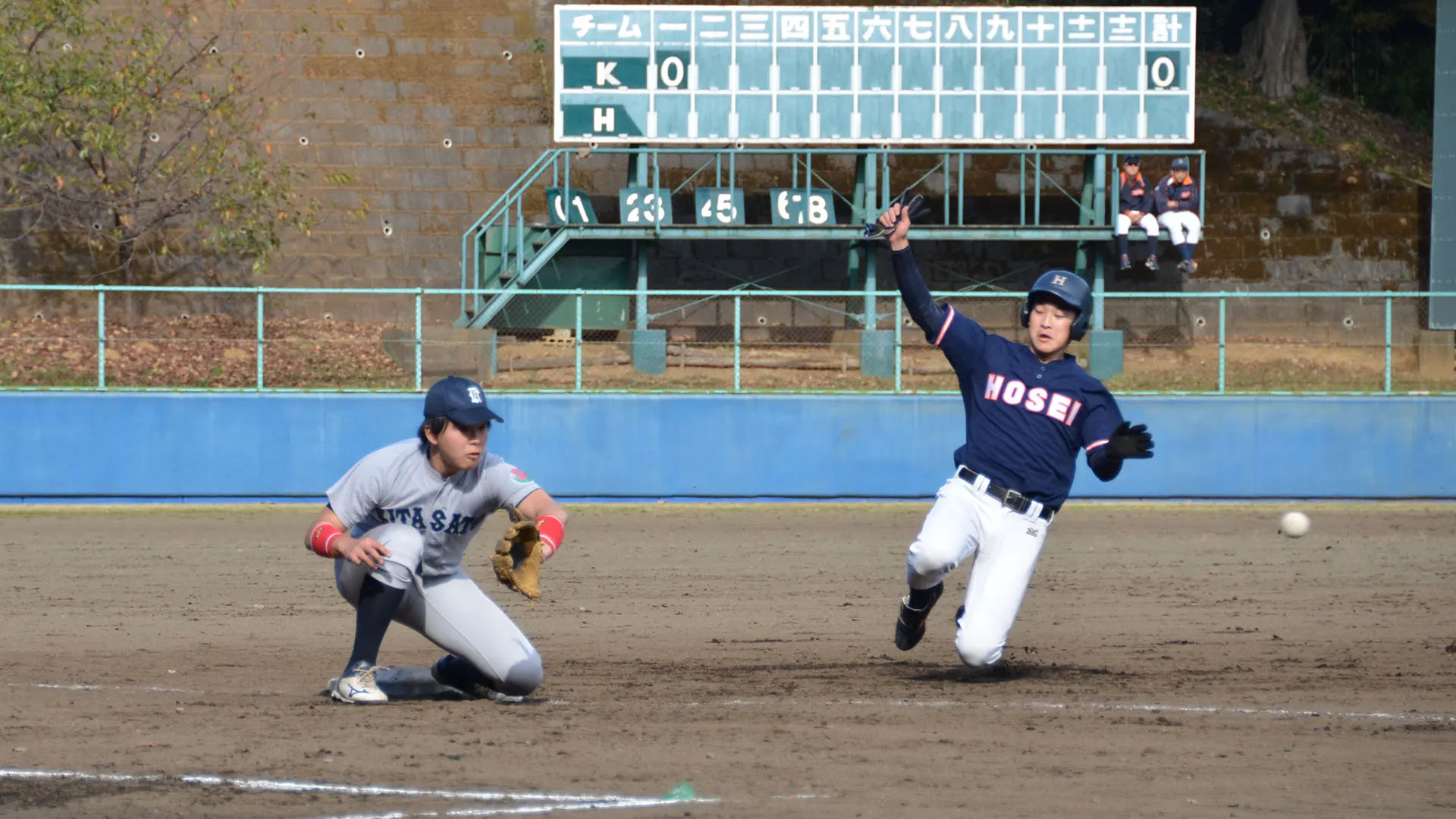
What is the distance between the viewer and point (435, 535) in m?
6.22

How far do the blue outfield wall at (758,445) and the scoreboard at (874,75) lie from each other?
5.56m

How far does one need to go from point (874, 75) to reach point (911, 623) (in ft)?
47.4

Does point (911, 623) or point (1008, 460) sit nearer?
point (1008, 460)

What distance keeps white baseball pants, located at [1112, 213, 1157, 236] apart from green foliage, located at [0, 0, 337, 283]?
36.7ft

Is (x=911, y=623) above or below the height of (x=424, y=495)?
below

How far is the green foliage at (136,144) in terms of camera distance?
66.4 ft

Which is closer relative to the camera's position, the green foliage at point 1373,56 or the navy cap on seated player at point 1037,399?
the navy cap on seated player at point 1037,399

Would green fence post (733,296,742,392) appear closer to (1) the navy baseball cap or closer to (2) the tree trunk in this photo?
(1) the navy baseball cap

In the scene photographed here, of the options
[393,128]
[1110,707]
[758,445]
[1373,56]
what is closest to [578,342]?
[758,445]

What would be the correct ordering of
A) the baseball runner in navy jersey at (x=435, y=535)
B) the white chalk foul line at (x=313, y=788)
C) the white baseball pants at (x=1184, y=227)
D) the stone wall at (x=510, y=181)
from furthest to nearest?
1. the stone wall at (x=510, y=181)
2. the white baseball pants at (x=1184, y=227)
3. the baseball runner in navy jersey at (x=435, y=535)
4. the white chalk foul line at (x=313, y=788)

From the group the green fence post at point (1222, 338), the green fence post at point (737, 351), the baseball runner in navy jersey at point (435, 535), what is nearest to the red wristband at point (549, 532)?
the baseball runner in navy jersey at point (435, 535)

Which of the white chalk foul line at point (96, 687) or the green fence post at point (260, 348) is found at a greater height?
the green fence post at point (260, 348)

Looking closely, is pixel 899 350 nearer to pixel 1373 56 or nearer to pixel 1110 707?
pixel 1110 707

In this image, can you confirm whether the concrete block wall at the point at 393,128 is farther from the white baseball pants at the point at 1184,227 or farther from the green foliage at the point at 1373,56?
the green foliage at the point at 1373,56
